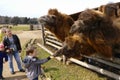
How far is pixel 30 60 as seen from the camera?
727 cm

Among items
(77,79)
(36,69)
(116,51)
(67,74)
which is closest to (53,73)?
(67,74)

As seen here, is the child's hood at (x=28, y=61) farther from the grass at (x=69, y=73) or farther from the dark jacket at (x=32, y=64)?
the grass at (x=69, y=73)

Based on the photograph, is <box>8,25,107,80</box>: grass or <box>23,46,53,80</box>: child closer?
<box>23,46,53,80</box>: child

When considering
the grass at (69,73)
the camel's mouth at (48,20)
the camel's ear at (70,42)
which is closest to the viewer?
the camel's ear at (70,42)

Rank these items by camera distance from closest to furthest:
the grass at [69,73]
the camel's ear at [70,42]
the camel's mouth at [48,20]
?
1. the camel's ear at [70,42]
2. the grass at [69,73]
3. the camel's mouth at [48,20]

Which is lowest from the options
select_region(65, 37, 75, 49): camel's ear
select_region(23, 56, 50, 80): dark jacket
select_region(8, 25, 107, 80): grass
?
select_region(8, 25, 107, 80): grass

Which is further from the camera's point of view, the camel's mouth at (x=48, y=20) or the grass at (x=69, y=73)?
the camel's mouth at (x=48, y=20)

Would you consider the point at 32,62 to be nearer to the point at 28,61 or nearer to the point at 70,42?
the point at 28,61

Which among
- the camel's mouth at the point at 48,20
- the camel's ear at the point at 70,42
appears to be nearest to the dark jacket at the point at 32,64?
the camel's ear at the point at 70,42

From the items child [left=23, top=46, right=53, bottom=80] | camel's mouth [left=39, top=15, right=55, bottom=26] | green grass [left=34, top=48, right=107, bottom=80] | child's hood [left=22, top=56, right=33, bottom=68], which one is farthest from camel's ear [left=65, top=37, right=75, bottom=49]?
camel's mouth [left=39, top=15, right=55, bottom=26]

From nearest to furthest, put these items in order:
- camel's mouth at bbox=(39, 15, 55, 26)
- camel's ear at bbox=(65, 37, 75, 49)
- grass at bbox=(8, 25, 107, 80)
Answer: camel's ear at bbox=(65, 37, 75, 49) → grass at bbox=(8, 25, 107, 80) → camel's mouth at bbox=(39, 15, 55, 26)

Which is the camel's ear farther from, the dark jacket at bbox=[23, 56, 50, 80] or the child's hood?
the child's hood

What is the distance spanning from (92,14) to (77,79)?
2.49m

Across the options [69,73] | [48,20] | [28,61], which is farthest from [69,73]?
[28,61]
